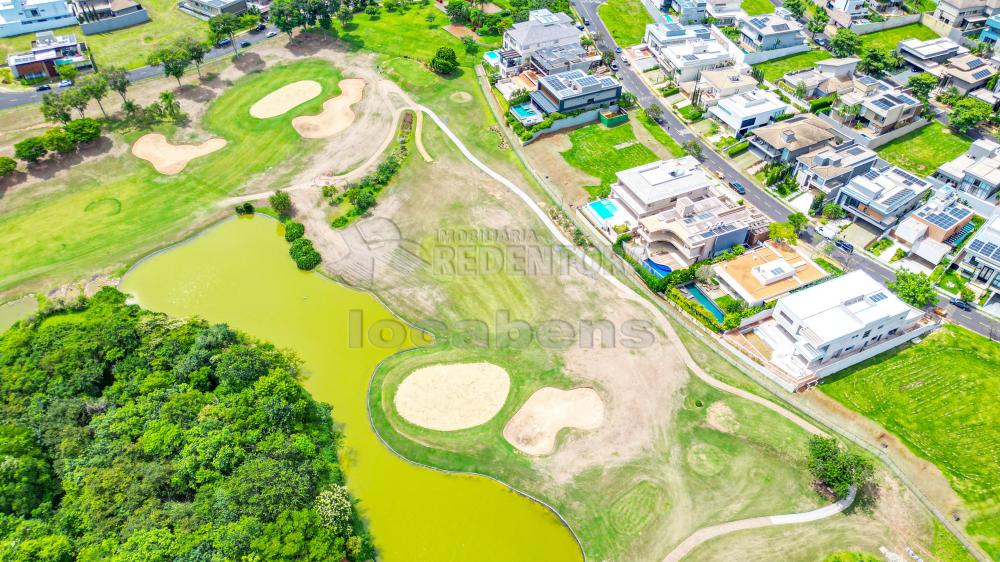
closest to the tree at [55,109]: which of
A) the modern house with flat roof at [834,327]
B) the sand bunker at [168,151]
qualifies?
the sand bunker at [168,151]

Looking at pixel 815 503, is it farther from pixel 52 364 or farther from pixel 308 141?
pixel 308 141

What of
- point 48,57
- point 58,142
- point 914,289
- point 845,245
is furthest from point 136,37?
point 914,289

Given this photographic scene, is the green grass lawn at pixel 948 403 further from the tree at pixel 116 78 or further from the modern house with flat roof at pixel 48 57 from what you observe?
the modern house with flat roof at pixel 48 57

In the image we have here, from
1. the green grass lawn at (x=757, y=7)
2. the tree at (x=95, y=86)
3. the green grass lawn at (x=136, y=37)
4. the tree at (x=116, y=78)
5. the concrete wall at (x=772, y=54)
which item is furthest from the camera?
the green grass lawn at (x=757, y=7)

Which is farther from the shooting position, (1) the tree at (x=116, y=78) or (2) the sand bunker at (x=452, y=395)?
(1) the tree at (x=116, y=78)

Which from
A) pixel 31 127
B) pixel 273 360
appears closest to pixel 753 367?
pixel 273 360
